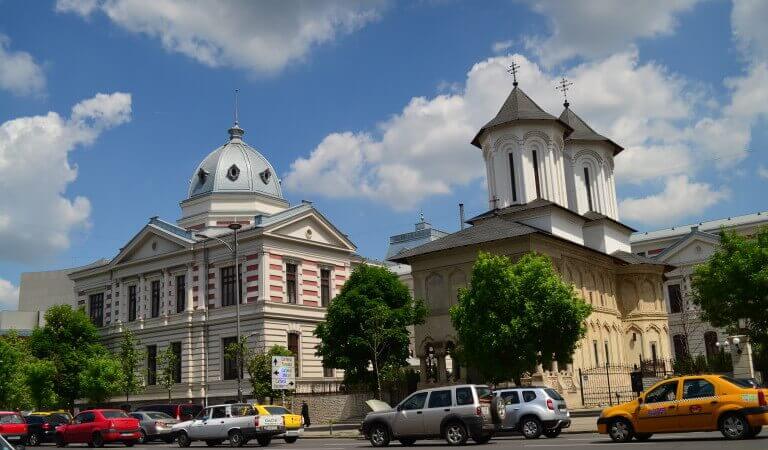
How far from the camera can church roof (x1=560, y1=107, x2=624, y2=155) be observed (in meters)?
60.8

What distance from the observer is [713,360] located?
144 feet

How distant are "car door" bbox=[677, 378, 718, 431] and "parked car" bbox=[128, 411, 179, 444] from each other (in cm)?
2046

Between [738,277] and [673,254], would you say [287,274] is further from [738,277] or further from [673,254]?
[673,254]

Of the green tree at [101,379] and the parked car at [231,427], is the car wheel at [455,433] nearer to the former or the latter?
the parked car at [231,427]

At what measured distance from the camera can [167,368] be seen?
50125 mm

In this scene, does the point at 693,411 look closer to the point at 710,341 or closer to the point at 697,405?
the point at 697,405

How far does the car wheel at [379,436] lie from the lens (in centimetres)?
2319

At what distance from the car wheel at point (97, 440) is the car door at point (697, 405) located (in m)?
21.9

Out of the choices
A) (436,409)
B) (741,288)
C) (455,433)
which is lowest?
(455,433)

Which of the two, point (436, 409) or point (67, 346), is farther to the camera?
point (67, 346)

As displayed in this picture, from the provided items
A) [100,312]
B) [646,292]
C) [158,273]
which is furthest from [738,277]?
[100,312]

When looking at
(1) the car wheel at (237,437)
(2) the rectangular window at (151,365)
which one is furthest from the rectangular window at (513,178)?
(1) the car wheel at (237,437)

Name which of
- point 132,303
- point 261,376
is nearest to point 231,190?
point 132,303

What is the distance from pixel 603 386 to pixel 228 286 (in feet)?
85.5
